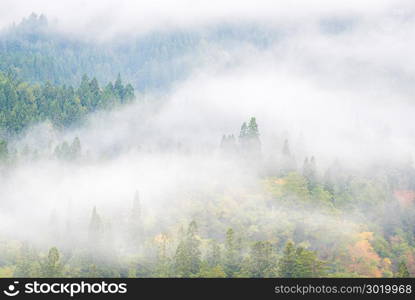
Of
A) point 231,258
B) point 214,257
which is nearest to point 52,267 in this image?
point 214,257

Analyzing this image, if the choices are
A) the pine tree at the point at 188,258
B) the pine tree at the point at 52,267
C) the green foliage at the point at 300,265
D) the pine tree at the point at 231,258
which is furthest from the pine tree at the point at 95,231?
the green foliage at the point at 300,265

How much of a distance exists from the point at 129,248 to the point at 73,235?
1404 centimetres

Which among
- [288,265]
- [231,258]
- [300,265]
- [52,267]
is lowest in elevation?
[300,265]

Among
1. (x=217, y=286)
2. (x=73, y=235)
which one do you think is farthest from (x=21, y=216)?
(x=217, y=286)

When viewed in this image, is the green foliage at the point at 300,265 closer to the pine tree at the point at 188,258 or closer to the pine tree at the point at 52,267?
the pine tree at the point at 188,258

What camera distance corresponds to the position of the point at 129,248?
180625 millimetres

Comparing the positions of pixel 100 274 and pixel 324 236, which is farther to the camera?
pixel 324 236

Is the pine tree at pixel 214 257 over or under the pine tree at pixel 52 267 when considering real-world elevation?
over

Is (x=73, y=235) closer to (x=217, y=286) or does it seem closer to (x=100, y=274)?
(x=100, y=274)

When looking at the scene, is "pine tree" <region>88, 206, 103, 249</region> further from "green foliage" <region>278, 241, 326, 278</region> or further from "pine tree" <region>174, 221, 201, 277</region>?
"green foliage" <region>278, 241, 326, 278</region>

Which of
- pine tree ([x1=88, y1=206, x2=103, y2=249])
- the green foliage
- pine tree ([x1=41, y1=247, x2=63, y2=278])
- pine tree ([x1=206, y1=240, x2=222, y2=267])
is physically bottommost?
the green foliage

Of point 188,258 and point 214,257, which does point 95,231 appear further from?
point 214,257

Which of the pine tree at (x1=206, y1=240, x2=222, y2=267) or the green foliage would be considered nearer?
the green foliage

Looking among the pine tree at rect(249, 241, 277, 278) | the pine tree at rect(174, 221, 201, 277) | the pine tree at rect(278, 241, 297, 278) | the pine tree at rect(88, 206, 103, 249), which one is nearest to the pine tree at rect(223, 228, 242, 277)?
the pine tree at rect(249, 241, 277, 278)
